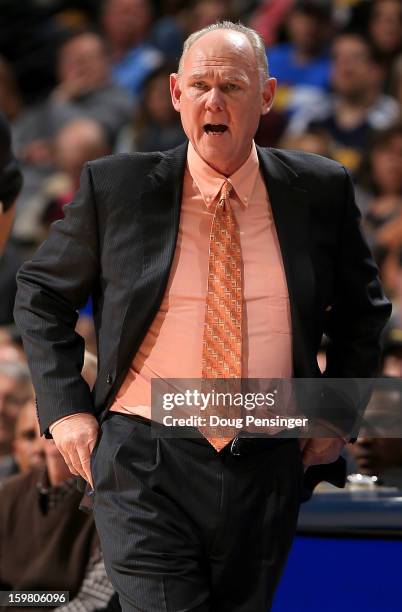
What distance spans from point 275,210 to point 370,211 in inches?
154

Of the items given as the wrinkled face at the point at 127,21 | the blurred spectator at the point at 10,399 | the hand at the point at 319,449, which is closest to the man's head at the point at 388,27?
the wrinkled face at the point at 127,21

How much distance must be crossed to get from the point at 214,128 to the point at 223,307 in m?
0.38

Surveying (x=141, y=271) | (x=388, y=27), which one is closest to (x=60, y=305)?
(x=141, y=271)

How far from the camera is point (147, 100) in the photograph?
7645mm

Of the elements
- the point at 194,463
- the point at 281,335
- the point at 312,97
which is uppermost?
the point at 312,97

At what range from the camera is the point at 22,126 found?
27.6 ft

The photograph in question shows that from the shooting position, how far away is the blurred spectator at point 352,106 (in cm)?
726

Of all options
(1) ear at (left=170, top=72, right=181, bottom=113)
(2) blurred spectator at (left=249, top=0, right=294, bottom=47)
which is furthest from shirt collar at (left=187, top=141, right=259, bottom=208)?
(2) blurred spectator at (left=249, top=0, right=294, bottom=47)

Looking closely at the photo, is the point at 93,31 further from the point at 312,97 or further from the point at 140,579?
the point at 140,579

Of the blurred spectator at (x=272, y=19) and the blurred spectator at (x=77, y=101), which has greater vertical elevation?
the blurred spectator at (x=272, y=19)

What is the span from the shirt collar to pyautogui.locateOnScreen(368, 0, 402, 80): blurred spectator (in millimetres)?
5243

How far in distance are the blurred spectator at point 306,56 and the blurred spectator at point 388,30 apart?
37 centimetres

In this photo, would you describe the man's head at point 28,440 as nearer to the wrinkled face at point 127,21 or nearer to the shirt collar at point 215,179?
the shirt collar at point 215,179

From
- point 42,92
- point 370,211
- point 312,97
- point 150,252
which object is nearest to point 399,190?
point 370,211
